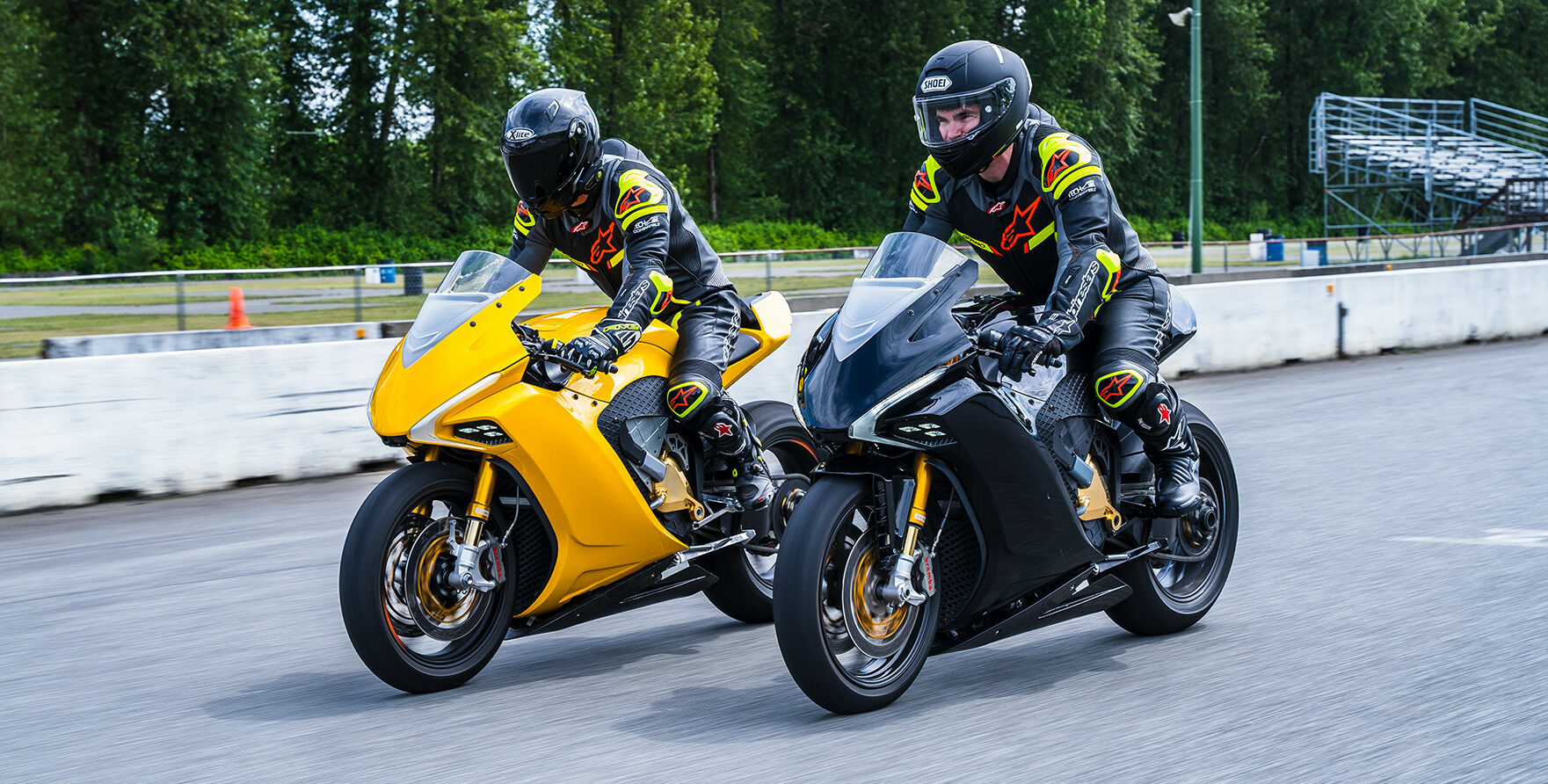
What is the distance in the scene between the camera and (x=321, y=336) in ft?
59.0

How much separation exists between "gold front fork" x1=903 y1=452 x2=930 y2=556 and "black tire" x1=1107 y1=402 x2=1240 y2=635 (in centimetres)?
113

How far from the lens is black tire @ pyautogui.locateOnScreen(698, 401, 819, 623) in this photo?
19.9 ft

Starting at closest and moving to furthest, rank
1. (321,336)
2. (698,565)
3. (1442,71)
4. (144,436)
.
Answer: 1. (698,565)
2. (144,436)
3. (321,336)
4. (1442,71)

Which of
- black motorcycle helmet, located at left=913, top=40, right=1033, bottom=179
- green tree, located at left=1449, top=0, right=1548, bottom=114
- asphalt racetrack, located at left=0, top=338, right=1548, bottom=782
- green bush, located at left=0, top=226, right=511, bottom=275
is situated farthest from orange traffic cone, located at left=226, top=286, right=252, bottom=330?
green tree, located at left=1449, top=0, right=1548, bottom=114

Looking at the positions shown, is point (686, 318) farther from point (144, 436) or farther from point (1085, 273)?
point (144, 436)

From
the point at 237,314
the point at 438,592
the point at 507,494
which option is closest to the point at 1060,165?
the point at 507,494

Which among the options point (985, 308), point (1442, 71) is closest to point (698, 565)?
point (985, 308)

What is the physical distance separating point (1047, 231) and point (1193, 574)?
1514 mm

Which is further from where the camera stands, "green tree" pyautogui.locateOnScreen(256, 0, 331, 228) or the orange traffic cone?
"green tree" pyautogui.locateOnScreen(256, 0, 331, 228)

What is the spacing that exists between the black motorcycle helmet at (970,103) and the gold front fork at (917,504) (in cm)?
105

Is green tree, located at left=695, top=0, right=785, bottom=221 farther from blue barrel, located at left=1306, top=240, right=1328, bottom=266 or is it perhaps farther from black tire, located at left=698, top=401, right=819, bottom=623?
black tire, located at left=698, top=401, right=819, bottom=623

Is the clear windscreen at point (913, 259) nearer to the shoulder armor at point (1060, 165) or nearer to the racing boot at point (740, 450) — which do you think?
the shoulder armor at point (1060, 165)

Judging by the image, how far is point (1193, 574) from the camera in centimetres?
586

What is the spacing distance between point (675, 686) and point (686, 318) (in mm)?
1500
